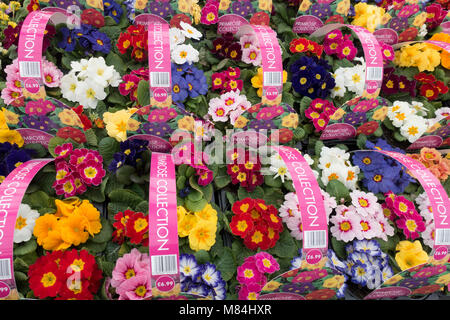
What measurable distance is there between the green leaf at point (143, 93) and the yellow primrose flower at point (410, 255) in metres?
1.44

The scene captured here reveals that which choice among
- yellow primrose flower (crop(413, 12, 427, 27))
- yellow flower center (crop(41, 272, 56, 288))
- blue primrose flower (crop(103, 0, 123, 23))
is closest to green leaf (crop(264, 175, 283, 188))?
yellow flower center (crop(41, 272, 56, 288))

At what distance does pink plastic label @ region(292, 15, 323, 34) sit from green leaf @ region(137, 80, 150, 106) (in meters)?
1.12

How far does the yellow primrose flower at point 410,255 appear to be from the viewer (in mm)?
1418

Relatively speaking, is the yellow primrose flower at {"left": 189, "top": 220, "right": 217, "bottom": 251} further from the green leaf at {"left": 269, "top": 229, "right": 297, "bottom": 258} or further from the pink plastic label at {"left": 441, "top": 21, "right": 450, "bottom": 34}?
the pink plastic label at {"left": 441, "top": 21, "right": 450, "bottom": 34}

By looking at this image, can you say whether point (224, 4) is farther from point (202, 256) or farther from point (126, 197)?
point (202, 256)

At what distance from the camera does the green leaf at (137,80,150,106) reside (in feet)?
5.40

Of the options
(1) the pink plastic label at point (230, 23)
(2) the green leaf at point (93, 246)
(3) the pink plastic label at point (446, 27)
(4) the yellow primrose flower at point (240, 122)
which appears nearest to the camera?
(2) the green leaf at point (93, 246)

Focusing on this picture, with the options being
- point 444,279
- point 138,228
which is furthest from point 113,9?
point 444,279

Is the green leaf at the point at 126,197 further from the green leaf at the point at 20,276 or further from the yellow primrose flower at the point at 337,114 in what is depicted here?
the yellow primrose flower at the point at 337,114

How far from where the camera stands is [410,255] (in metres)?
1.44

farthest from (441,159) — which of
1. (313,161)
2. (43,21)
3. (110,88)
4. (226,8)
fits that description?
(43,21)

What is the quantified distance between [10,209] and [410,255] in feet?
5.52

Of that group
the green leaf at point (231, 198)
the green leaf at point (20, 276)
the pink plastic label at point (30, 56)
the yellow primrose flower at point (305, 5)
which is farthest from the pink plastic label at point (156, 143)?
the yellow primrose flower at point (305, 5)
